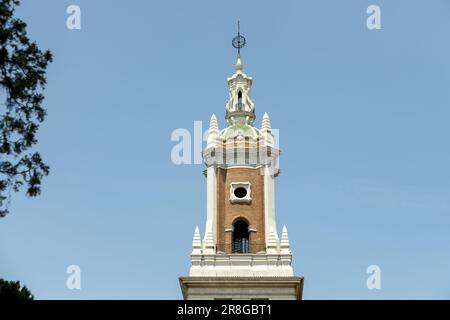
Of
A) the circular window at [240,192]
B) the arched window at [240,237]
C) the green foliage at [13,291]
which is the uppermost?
the circular window at [240,192]

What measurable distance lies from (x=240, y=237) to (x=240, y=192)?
3.57 metres

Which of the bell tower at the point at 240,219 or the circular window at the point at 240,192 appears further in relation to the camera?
the circular window at the point at 240,192

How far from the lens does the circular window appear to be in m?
58.4

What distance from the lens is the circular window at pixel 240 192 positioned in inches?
2298

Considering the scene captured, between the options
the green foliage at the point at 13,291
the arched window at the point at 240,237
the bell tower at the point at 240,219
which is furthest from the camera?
the arched window at the point at 240,237

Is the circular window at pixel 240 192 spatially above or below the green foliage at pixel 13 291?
above

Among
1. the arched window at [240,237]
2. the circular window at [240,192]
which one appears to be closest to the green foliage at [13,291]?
the arched window at [240,237]

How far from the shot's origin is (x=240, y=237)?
187 feet

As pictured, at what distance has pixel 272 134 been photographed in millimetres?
61031

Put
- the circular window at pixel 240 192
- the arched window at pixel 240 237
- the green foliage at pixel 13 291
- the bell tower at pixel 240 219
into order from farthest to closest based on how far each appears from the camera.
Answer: the circular window at pixel 240 192 → the arched window at pixel 240 237 → the bell tower at pixel 240 219 → the green foliage at pixel 13 291

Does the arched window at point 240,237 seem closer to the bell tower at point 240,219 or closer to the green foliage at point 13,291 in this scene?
the bell tower at point 240,219
